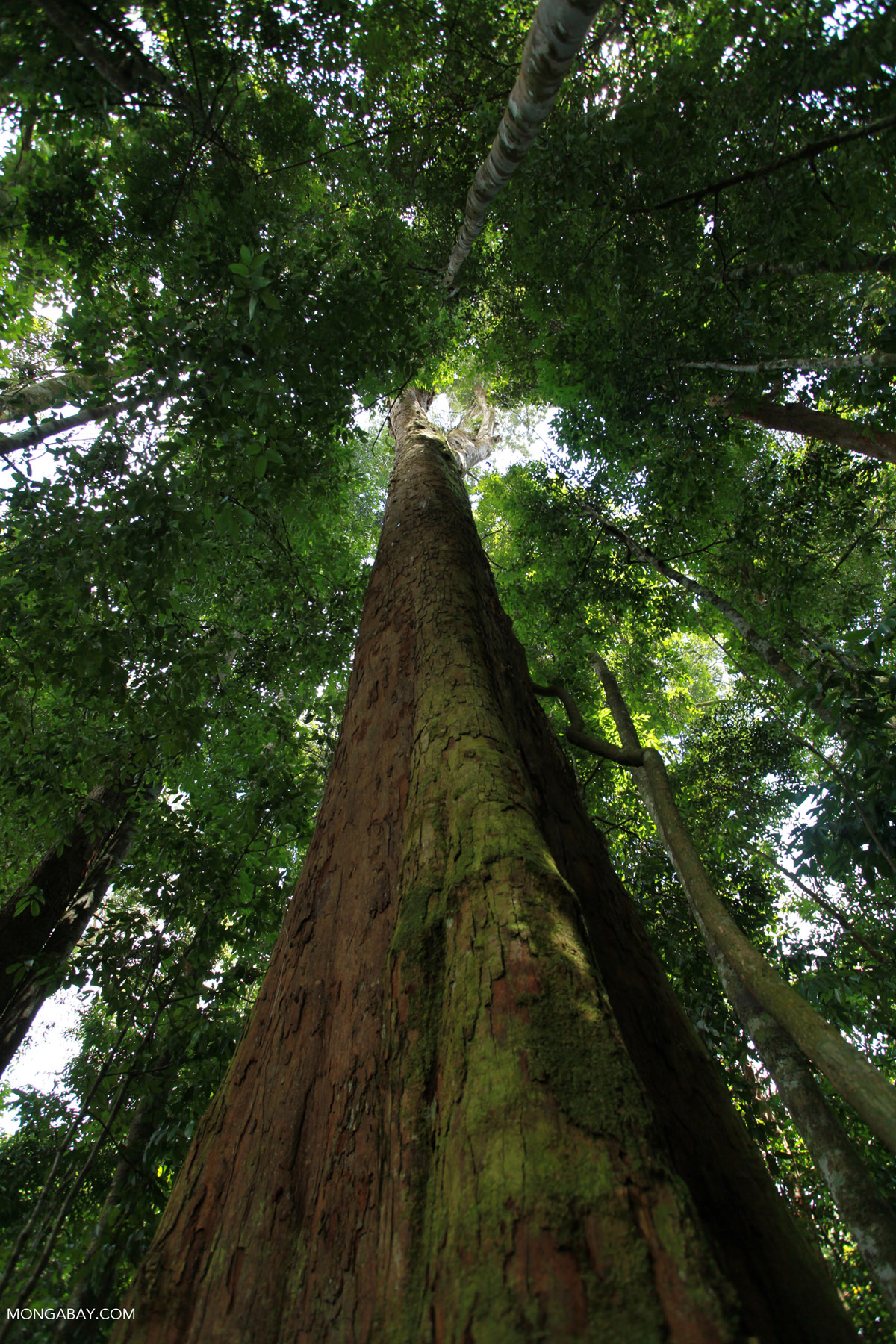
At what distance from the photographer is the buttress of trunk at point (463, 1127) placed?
0.78 meters

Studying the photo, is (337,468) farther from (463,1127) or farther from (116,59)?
(463,1127)

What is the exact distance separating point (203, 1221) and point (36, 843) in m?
4.24

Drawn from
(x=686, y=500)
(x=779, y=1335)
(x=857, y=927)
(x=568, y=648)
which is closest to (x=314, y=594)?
(x=568, y=648)

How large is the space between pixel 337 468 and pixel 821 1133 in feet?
19.9

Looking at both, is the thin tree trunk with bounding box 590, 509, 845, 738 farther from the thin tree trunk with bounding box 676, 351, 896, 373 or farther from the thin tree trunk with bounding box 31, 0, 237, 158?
the thin tree trunk with bounding box 31, 0, 237, 158

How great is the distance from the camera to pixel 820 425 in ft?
19.0

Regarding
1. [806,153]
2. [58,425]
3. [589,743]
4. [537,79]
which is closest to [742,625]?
[589,743]

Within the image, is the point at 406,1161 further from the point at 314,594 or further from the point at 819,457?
the point at 819,457

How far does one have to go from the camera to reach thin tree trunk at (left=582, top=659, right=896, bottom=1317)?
191 cm

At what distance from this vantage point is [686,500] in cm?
626

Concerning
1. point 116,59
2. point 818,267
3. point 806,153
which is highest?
point 818,267

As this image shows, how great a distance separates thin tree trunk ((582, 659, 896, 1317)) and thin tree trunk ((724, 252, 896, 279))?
190 inches

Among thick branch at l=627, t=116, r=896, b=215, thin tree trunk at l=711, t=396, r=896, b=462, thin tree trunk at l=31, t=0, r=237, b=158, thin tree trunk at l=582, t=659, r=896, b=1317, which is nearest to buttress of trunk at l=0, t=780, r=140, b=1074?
thin tree trunk at l=582, t=659, r=896, b=1317

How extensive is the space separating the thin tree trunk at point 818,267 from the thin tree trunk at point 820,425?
1.05 metres
